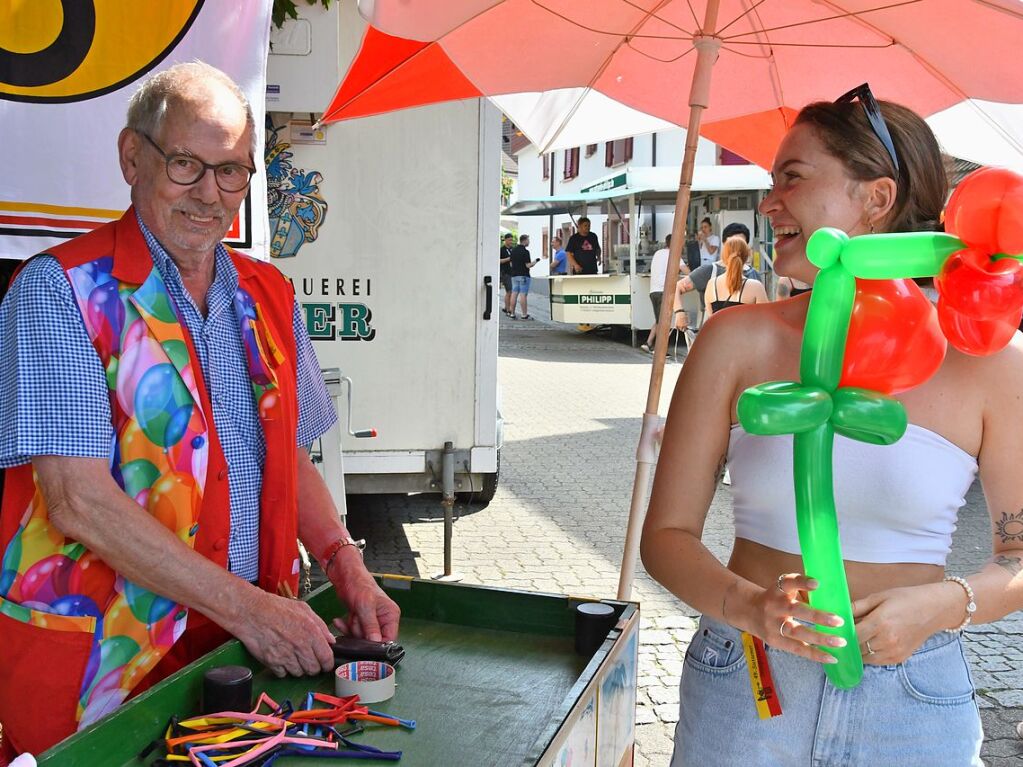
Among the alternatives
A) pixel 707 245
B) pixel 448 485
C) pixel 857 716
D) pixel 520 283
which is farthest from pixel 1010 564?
pixel 520 283

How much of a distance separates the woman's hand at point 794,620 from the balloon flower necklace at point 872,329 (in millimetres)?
18

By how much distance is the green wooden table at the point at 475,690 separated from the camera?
60.9 inches

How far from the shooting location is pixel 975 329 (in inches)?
57.2

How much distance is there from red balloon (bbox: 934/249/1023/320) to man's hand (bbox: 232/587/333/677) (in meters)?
1.24

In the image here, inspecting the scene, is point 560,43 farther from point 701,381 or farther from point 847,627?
point 847,627

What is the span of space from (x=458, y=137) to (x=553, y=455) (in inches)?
186

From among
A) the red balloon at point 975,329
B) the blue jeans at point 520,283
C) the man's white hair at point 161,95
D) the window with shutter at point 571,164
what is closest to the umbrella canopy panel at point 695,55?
the man's white hair at point 161,95

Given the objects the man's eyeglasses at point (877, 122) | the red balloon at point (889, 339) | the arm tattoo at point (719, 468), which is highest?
the man's eyeglasses at point (877, 122)

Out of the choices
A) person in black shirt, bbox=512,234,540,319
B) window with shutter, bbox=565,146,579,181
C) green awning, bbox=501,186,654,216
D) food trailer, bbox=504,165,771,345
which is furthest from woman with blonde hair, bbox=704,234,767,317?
window with shutter, bbox=565,146,579,181

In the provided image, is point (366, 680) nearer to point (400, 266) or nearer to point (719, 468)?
point (719, 468)

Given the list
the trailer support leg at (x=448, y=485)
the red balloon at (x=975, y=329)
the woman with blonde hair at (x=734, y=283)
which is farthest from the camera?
the woman with blonde hair at (x=734, y=283)

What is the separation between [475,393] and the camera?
536 cm

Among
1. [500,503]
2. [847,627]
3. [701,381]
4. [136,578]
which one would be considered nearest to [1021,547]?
[847,627]

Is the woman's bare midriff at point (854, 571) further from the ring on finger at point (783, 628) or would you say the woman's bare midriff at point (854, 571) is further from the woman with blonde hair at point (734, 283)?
the woman with blonde hair at point (734, 283)
